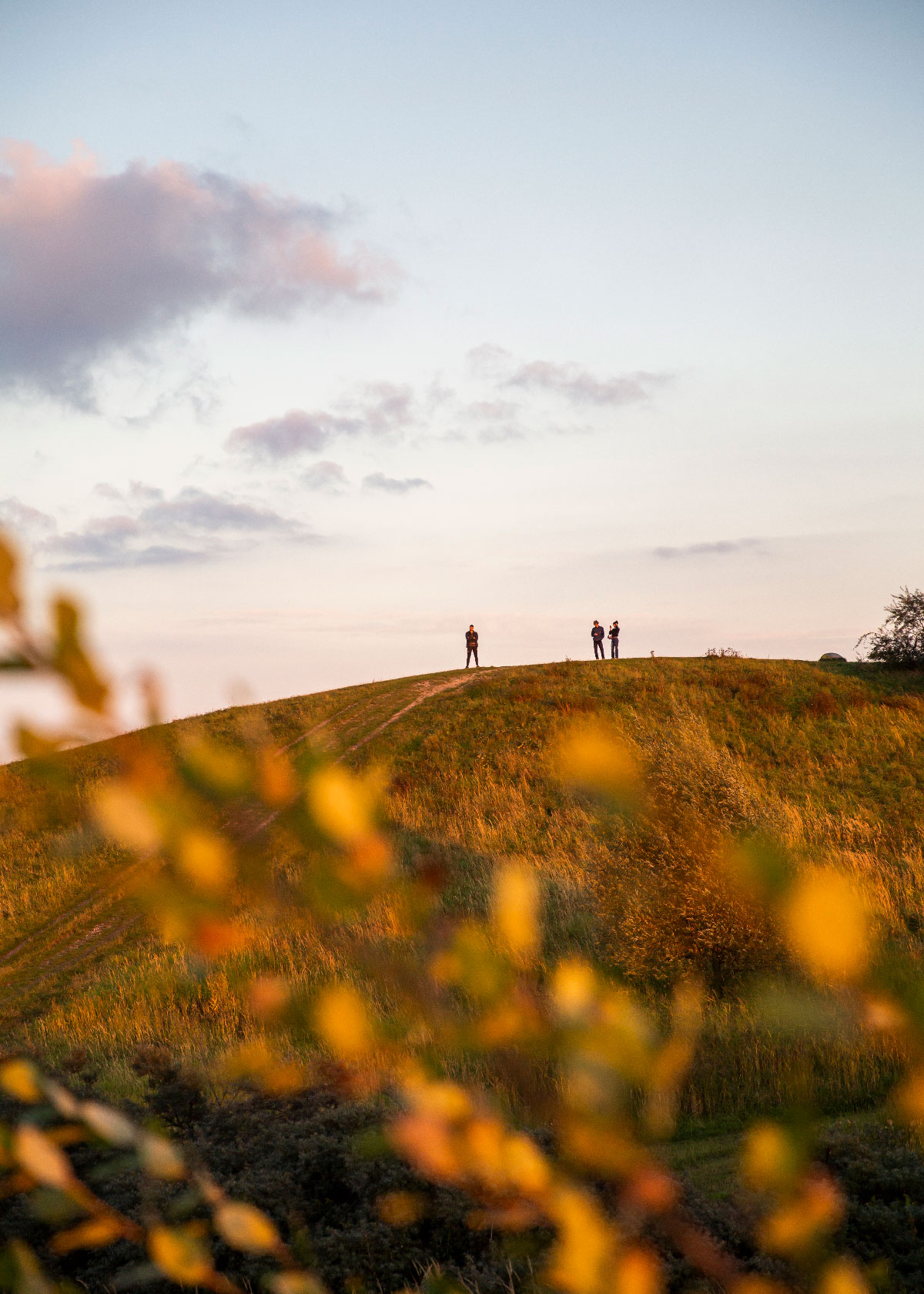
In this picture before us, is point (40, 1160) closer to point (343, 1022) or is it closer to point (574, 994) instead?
point (343, 1022)

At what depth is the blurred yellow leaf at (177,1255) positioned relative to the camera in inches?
34.3

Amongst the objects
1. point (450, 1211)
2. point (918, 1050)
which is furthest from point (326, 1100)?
point (918, 1050)

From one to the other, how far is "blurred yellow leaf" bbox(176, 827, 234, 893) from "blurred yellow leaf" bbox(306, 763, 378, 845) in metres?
0.09

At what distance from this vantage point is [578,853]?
47.6 feet

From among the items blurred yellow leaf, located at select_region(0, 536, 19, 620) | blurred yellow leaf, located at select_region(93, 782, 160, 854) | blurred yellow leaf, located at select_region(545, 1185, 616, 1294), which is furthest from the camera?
blurred yellow leaf, located at select_region(545, 1185, 616, 1294)

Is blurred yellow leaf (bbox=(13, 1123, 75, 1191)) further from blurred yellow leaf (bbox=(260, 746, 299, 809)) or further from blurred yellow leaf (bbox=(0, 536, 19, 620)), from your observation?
blurred yellow leaf (bbox=(0, 536, 19, 620))

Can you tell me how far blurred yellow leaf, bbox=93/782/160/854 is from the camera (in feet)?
2.31

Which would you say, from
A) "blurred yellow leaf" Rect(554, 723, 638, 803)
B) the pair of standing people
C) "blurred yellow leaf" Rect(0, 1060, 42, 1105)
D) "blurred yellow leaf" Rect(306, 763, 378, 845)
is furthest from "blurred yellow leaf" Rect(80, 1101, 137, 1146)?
the pair of standing people

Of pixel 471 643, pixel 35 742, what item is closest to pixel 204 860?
pixel 35 742

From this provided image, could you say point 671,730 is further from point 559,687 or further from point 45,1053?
point 559,687

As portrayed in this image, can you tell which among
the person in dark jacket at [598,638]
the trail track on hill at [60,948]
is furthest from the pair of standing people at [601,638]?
the trail track on hill at [60,948]

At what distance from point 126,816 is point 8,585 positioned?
9.1 inches

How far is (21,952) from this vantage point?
39.4ft

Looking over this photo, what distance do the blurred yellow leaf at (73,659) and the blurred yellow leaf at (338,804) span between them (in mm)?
220
